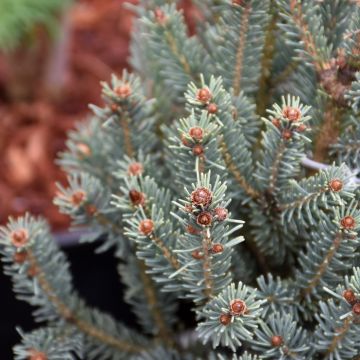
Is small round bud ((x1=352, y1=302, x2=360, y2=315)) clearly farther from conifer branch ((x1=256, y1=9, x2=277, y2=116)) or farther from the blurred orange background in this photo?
the blurred orange background

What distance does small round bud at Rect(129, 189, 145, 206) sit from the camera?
84cm

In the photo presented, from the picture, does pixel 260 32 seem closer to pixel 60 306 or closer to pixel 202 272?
pixel 202 272

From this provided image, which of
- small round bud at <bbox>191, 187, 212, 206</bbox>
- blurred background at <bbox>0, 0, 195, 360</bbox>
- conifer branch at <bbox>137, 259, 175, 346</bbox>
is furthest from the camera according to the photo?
blurred background at <bbox>0, 0, 195, 360</bbox>

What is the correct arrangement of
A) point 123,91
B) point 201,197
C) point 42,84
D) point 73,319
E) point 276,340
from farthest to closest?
1. point 42,84
2. point 73,319
3. point 123,91
4. point 276,340
5. point 201,197

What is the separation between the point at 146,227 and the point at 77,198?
206 mm

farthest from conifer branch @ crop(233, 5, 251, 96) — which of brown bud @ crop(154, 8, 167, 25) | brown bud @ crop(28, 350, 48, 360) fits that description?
brown bud @ crop(28, 350, 48, 360)

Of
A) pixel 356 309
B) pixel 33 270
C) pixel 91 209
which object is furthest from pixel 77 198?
pixel 356 309

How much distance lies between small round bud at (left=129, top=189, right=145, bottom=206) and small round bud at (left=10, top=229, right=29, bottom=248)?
0.19m

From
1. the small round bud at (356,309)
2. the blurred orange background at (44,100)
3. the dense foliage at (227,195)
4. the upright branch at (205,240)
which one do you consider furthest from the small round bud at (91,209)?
the blurred orange background at (44,100)

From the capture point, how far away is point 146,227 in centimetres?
80

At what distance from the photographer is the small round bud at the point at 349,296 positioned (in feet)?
2.49

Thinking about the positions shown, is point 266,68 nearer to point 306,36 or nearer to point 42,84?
point 306,36

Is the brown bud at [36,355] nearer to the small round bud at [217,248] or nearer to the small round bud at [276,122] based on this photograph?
the small round bud at [217,248]

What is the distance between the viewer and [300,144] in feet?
2.66
